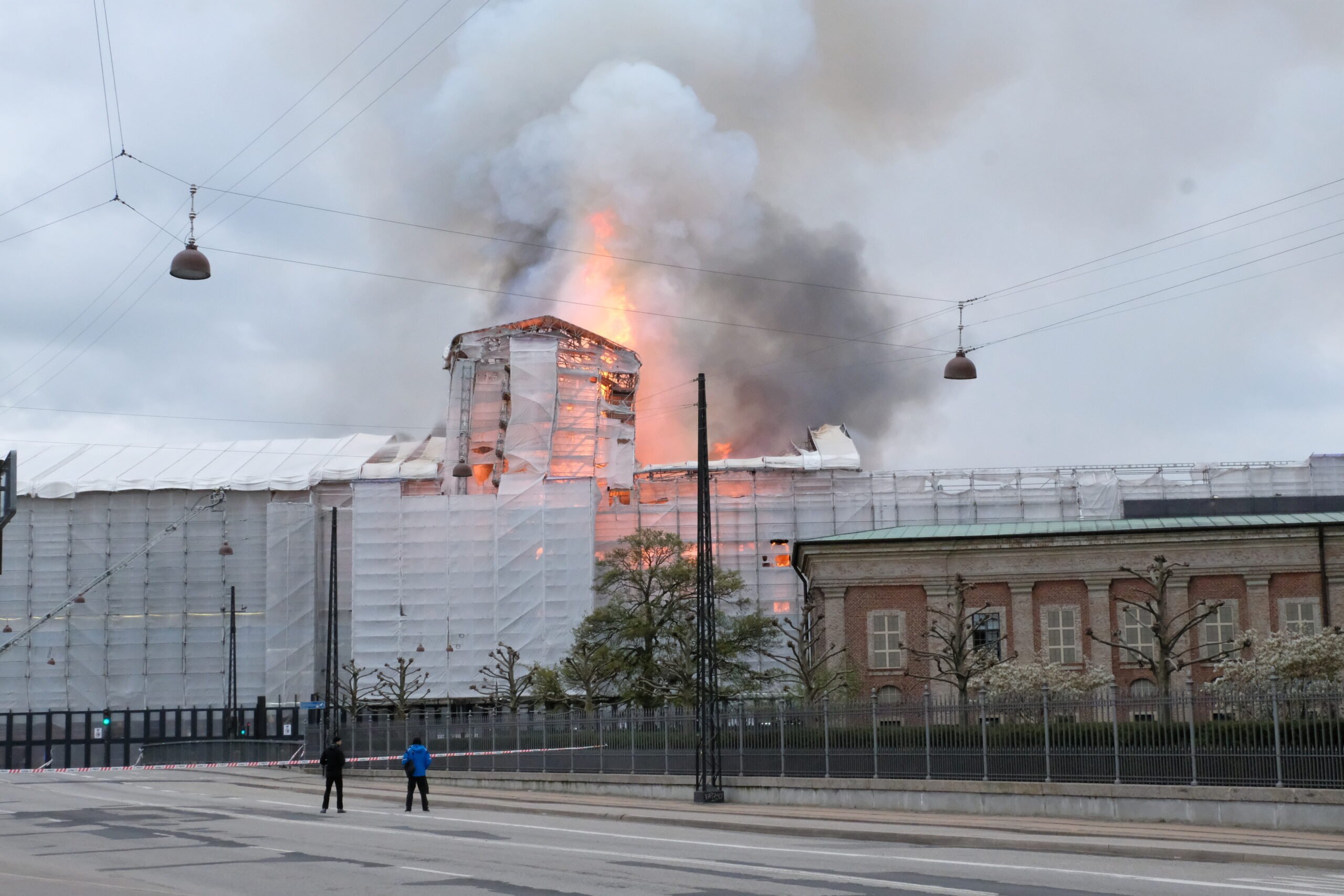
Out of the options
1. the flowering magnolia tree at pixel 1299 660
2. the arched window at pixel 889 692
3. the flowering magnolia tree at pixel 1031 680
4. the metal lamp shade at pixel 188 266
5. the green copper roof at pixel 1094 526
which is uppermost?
the metal lamp shade at pixel 188 266

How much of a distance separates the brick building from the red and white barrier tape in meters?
12.3

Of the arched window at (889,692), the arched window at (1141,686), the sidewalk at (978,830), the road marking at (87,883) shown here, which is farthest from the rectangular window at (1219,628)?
the road marking at (87,883)

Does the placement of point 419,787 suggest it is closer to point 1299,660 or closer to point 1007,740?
point 1007,740

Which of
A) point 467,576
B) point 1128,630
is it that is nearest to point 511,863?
point 1128,630

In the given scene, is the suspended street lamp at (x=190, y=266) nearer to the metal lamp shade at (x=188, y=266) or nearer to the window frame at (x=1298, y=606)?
the metal lamp shade at (x=188, y=266)

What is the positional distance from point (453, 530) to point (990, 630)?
42.8 meters

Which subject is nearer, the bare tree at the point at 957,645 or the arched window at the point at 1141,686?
the bare tree at the point at 957,645

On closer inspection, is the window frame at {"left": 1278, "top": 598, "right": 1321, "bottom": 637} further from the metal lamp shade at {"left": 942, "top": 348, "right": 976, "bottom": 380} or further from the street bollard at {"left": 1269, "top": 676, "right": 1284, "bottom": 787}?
the street bollard at {"left": 1269, "top": 676, "right": 1284, "bottom": 787}

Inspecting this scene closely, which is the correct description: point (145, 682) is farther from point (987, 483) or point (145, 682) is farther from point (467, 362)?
point (987, 483)

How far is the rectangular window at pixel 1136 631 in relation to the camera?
47719mm

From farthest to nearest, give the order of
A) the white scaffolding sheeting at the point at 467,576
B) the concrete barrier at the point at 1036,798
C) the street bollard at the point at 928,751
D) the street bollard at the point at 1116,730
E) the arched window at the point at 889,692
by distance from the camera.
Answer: the white scaffolding sheeting at the point at 467,576, the arched window at the point at 889,692, the street bollard at the point at 928,751, the street bollard at the point at 1116,730, the concrete barrier at the point at 1036,798

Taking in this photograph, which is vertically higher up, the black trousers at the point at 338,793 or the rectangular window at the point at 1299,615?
the rectangular window at the point at 1299,615

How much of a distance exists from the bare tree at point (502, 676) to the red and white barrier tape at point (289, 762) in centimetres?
1390

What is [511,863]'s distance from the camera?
19797mm
